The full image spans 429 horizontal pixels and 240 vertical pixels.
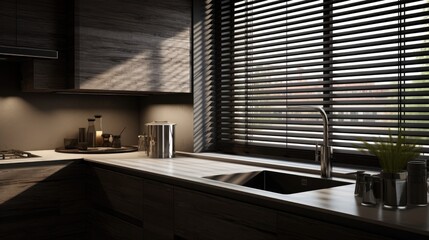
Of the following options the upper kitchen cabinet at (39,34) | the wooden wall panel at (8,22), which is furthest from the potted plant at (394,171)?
the wooden wall panel at (8,22)

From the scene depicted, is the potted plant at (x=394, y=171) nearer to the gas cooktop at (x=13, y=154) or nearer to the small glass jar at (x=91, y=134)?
the gas cooktop at (x=13, y=154)

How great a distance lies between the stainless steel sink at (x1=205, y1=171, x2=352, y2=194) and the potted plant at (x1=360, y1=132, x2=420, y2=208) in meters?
0.58

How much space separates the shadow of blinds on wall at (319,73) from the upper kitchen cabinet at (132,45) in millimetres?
314

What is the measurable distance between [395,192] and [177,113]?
7.24 feet

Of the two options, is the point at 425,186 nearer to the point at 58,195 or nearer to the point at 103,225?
the point at 103,225

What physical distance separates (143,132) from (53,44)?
1.20 m

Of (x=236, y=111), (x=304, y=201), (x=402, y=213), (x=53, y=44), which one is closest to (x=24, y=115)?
(x=53, y=44)

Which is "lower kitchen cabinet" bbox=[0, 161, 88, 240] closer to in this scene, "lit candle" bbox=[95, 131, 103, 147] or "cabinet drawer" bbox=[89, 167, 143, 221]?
"cabinet drawer" bbox=[89, 167, 143, 221]

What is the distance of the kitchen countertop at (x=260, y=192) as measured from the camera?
58.7 inches

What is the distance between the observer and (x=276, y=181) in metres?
2.61

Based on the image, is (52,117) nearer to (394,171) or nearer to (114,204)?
(114,204)

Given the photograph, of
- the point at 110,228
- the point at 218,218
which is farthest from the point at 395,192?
the point at 110,228

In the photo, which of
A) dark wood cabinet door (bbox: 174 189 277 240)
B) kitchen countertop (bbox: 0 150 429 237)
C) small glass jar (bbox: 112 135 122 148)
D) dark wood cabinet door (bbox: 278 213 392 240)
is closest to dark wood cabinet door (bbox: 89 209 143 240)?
kitchen countertop (bbox: 0 150 429 237)

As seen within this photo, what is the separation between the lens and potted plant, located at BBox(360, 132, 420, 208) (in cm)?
165
